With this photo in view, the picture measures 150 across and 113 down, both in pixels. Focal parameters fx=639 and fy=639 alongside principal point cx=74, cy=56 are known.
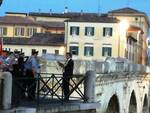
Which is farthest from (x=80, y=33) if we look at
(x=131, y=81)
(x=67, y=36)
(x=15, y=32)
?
(x=131, y=81)

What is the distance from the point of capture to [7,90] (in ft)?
52.1

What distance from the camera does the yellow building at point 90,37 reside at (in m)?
99.6

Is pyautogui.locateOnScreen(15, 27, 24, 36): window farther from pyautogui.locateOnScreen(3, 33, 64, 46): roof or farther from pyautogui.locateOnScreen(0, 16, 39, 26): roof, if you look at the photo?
pyautogui.locateOnScreen(3, 33, 64, 46): roof

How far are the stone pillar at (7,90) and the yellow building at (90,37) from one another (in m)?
83.2

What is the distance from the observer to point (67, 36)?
101 meters

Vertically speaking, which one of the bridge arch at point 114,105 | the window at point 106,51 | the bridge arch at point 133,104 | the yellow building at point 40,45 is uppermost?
the yellow building at point 40,45

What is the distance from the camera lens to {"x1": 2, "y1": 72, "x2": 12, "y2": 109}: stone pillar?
1569 centimetres

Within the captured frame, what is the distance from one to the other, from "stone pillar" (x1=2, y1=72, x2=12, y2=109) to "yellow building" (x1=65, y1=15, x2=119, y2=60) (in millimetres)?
83156

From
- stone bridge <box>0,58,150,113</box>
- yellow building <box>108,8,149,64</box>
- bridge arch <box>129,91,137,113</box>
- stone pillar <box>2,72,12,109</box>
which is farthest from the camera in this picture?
yellow building <box>108,8,149,64</box>

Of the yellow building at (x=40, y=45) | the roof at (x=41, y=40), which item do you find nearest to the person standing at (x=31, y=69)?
the yellow building at (x=40, y=45)

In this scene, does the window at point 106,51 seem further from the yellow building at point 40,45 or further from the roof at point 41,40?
the roof at point 41,40

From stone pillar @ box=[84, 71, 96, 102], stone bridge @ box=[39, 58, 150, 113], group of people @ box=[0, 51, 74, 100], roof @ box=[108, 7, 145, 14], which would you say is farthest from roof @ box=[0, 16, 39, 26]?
stone pillar @ box=[84, 71, 96, 102]

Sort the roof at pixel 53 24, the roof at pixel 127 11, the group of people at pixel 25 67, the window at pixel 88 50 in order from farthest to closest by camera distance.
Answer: the roof at pixel 127 11
the roof at pixel 53 24
the window at pixel 88 50
the group of people at pixel 25 67

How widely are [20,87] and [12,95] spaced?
32 cm
